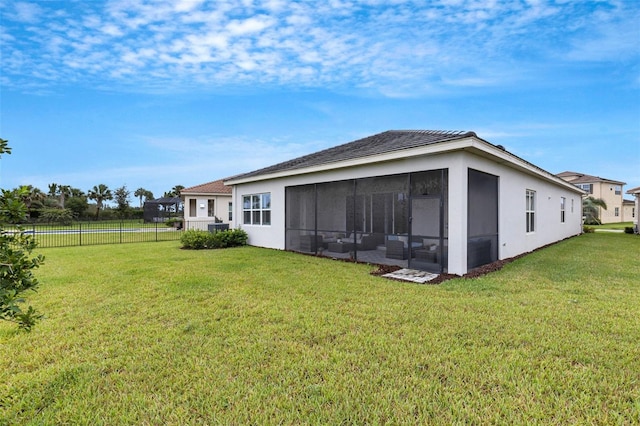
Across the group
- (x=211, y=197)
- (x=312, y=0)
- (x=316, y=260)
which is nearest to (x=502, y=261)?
(x=316, y=260)

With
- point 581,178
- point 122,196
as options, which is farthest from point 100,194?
point 581,178

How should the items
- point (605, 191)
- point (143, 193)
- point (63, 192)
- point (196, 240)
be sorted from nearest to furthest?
point (196, 240) < point (605, 191) < point (63, 192) < point (143, 193)

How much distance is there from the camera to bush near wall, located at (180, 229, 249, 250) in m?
11.9

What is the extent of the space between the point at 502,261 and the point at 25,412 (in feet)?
30.8

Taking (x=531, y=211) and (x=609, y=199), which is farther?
(x=609, y=199)

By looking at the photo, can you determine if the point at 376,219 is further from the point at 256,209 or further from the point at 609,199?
the point at 609,199

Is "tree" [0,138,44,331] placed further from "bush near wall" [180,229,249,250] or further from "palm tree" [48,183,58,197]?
"palm tree" [48,183,58,197]

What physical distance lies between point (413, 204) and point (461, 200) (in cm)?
119

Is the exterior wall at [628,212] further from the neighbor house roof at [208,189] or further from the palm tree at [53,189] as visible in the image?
the palm tree at [53,189]

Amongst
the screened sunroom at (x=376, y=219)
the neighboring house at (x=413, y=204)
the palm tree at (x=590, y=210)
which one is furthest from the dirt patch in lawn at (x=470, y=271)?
the palm tree at (x=590, y=210)

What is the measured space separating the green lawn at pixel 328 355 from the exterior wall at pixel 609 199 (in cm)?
3989

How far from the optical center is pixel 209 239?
1201cm

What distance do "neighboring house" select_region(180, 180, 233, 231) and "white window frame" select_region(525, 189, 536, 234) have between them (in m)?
17.9

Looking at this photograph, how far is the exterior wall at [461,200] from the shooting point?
6.77m
